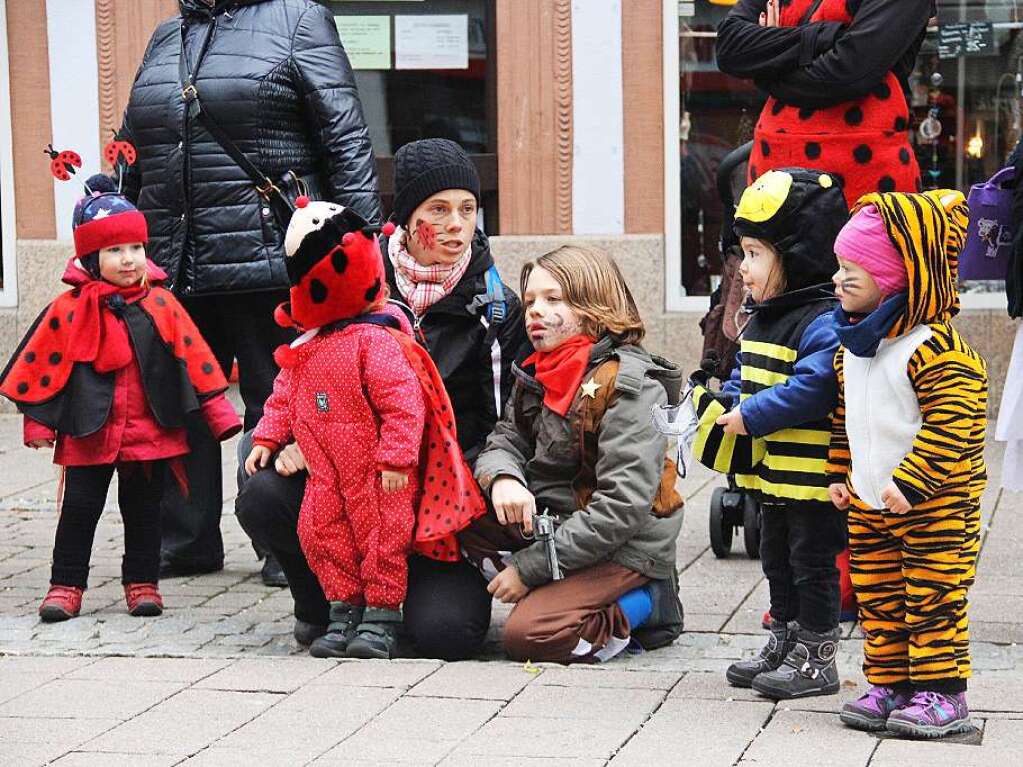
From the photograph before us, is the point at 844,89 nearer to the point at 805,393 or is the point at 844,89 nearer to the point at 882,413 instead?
the point at 805,393

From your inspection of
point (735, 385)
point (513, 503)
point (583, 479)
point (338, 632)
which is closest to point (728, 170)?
point (583, 479)

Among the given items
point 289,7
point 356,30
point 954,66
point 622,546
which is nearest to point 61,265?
point 356,30

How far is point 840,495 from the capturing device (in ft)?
14.8

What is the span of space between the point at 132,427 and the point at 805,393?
241cm

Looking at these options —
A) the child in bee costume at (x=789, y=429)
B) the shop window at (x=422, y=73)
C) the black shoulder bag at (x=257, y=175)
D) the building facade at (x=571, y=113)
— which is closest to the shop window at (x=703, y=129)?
the building facade at (x=571, y=113)

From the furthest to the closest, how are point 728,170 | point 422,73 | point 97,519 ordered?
point 422,73
point 728,170
point 97,519

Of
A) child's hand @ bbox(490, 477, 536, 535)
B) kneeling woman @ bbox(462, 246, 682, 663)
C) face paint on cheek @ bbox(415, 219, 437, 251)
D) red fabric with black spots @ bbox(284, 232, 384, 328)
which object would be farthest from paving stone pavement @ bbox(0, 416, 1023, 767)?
face paint on cheek @ bbox(415, 219, 437, 251)

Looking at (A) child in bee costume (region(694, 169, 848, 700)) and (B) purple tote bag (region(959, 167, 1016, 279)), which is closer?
(A) child in bee costume (region(694, 169, 848, 700))

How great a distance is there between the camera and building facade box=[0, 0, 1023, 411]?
10195 mm

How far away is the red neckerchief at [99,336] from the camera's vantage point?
593 cm

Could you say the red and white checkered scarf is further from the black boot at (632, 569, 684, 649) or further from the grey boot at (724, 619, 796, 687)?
the grey boot at (724, 619, 796, 687)

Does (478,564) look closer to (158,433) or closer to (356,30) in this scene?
(158,433)

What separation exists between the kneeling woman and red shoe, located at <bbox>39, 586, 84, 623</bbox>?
1.40m

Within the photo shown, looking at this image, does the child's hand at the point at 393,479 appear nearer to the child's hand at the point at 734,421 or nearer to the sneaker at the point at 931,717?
the child's hand at the point at 734,421
